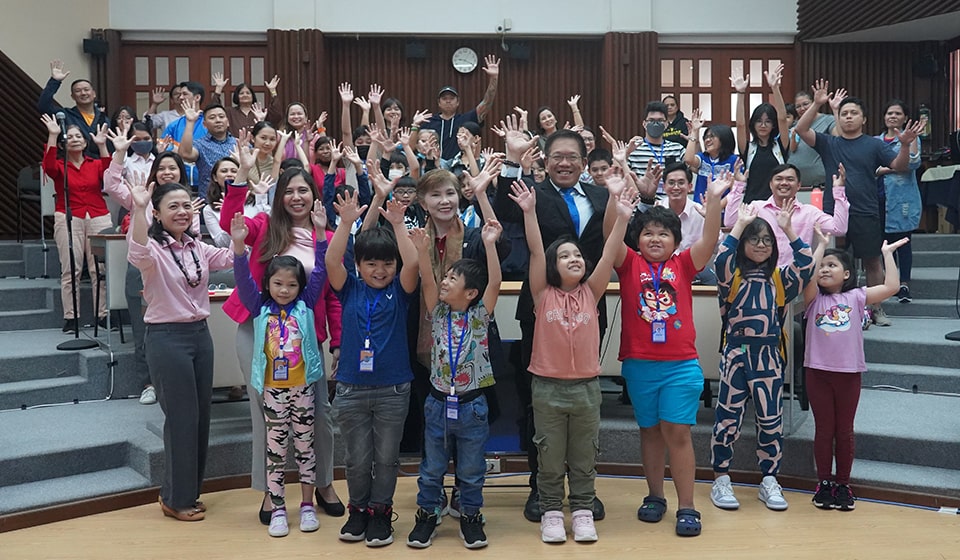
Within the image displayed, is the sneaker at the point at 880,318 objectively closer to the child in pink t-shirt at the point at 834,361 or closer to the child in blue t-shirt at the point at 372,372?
the child in pink t-shirt at the point at 834,361

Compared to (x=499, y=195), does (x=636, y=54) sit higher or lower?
higher

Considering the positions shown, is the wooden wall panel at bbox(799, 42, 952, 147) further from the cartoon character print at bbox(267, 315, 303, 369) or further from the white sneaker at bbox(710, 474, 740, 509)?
the cartoon character print at bbox(267, 315, 303, 369)

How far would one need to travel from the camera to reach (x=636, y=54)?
9500mm

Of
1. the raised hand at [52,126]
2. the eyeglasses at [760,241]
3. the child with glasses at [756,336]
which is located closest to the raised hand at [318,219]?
the child with glasses at [756,336]

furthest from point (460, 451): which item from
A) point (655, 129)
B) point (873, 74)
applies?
point (873, 74)

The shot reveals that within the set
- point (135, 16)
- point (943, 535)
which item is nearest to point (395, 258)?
point (943, 535)

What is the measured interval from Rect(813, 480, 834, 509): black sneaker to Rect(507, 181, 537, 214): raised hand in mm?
1773

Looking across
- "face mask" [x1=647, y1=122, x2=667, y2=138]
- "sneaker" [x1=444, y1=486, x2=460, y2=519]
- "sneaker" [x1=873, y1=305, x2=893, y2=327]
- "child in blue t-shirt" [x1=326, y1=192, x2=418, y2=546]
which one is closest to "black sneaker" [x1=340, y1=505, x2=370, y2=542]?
"child in blue t-shirt" [x1=326, y1=192, x2=418, y2=546]

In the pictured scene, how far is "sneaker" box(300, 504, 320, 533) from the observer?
143 inches

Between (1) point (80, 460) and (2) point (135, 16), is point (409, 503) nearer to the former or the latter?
(1) point (80, 460)

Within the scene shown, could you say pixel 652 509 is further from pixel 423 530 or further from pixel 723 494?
pixel 423 530

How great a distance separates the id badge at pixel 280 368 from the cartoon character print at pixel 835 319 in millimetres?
2306

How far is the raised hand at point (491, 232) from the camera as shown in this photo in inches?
135

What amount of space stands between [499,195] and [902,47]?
7.84 metres
